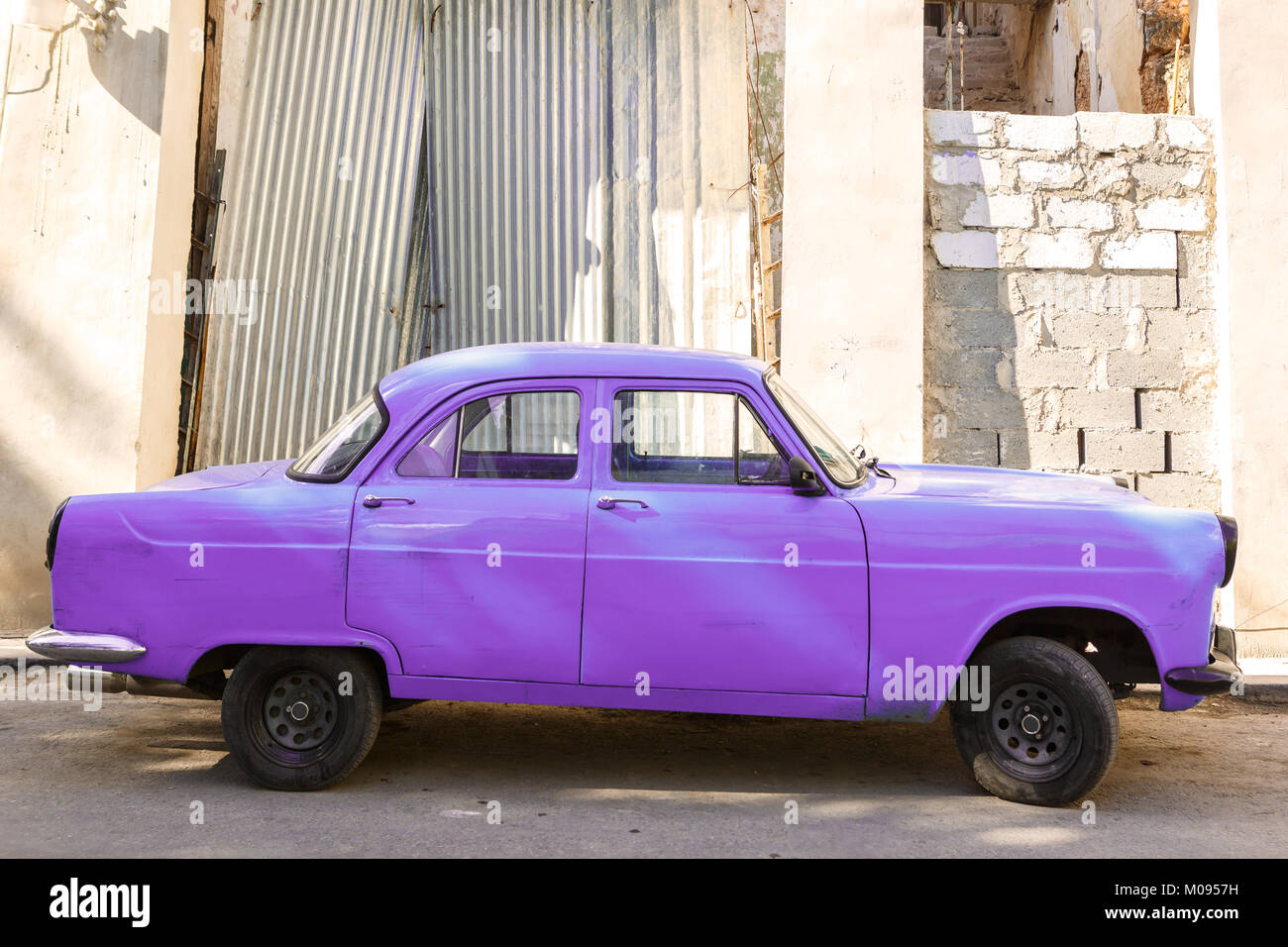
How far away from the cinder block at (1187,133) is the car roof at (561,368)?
14.2 ft

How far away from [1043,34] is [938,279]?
5766 millimetres

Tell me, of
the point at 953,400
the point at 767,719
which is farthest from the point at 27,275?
the point at 953,400

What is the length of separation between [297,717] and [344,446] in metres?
1.08

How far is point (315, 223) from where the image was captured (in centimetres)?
804

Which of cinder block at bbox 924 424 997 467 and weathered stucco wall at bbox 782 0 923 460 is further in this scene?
cinder block at bbox 924 424 997 467

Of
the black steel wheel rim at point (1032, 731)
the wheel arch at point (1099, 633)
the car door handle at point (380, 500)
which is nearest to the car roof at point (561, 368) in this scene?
the car door handle at point (380, 500)

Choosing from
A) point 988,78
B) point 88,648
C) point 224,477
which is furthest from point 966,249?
point 988,78

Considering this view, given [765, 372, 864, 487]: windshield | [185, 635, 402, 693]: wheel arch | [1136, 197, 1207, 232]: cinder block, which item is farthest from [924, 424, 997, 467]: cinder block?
[185, 635, 402, 693]: wheel arch

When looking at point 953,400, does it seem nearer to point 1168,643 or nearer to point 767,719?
point 767,719

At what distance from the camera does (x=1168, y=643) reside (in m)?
4.37

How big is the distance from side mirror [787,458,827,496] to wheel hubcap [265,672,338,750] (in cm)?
201

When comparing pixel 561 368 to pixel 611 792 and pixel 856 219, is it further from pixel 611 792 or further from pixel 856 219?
pixel 856 219

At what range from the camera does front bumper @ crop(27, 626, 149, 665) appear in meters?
4.50

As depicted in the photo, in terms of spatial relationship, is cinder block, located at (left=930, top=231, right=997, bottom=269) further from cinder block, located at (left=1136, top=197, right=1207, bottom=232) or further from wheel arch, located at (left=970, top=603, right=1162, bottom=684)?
wheel arch, located at (left=970, top=603, right=1162, bottom=684)
